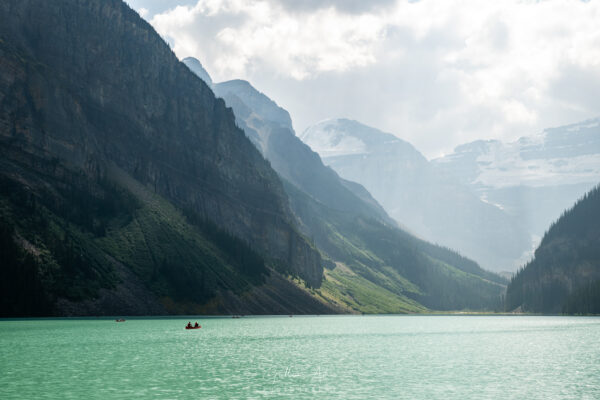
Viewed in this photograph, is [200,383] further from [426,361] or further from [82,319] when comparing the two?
[82,319]

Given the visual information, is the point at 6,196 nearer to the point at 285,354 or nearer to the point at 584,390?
the point at 285,354

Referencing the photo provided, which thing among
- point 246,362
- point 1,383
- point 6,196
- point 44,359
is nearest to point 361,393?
point 246,362

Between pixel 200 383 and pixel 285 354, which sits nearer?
pixel 200 383

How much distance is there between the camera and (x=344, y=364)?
2790 inches

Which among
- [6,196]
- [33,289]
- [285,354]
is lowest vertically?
[285,354]

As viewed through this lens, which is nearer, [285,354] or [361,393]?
[361,393]

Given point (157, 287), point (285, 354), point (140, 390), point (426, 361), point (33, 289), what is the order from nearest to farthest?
point (140, 390), point (426, 361), point (285, 354), point (33, 289), point (157, 287)

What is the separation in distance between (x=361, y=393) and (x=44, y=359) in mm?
42825

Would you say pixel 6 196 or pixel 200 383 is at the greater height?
pixel 6 196

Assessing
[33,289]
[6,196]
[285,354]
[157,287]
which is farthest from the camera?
[157,287]

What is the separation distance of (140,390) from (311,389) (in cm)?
1583

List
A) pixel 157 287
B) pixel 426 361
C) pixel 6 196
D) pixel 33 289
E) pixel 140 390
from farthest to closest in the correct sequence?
pixel 157 287, pixel 6 196, pixel 33 289, pixel 426 361, pixel 140 390

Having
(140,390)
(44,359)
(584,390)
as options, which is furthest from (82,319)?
(584,390)

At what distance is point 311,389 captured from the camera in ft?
167
